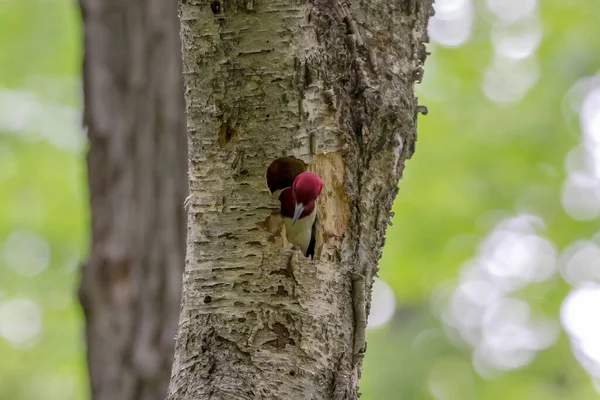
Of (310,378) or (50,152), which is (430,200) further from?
(310,378)

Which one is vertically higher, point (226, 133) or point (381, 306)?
point (226, 133)

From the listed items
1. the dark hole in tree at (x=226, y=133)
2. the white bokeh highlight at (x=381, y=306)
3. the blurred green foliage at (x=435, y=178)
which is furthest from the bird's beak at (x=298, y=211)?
the white bokeh highlight at (x=381, y=306)

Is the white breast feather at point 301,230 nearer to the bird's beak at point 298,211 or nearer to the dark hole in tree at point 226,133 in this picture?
the bird's beak at point 298,211

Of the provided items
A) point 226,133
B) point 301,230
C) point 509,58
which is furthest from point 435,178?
point 226,133

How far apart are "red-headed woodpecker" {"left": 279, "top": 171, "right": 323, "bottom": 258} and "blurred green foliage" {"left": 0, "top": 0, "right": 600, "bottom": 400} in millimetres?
4434

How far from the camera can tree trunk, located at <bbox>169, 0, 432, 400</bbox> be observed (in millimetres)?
1862

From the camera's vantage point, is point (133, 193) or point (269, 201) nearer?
point (269, 201)

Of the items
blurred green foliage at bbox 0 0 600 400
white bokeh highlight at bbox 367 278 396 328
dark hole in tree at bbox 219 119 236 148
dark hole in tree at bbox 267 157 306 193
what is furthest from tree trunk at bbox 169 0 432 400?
white bokeh highlight at bbox 367 278 396 328

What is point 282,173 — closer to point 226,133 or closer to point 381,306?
point 226,133

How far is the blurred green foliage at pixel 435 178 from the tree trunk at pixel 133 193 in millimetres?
2603

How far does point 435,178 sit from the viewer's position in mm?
6590

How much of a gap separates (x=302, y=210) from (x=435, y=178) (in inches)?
189

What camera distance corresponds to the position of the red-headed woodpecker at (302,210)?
76.5 inches

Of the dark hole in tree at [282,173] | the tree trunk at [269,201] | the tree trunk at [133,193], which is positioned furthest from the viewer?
the tree trunk at [133,193]
